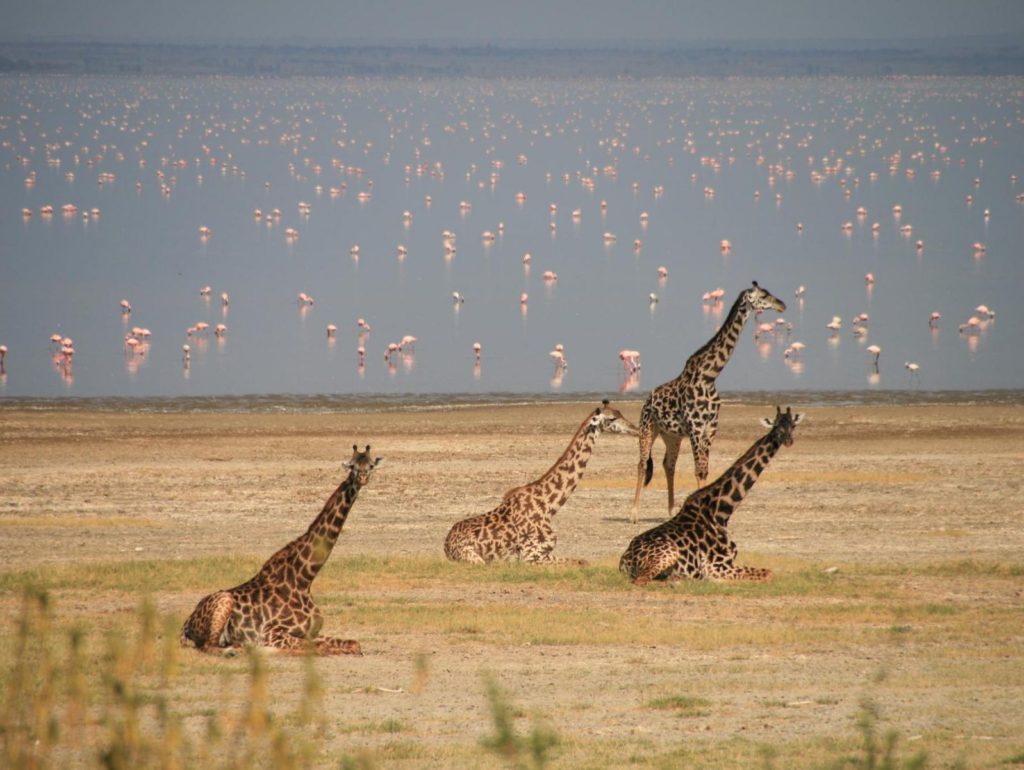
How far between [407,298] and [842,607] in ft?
137

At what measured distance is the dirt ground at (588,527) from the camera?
1245cm

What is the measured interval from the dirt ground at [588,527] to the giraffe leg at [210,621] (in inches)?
23.0

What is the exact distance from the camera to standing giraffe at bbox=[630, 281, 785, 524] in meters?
21.7

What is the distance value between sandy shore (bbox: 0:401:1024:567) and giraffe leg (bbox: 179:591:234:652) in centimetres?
542

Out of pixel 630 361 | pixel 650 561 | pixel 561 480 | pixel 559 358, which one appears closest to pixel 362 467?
pixel 650 561

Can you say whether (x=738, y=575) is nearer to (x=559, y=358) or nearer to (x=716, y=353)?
(x=716, y=353)

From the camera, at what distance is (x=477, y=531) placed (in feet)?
60.6

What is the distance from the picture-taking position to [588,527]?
21.6 meters

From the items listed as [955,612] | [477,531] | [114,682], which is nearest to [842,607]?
[955,612]

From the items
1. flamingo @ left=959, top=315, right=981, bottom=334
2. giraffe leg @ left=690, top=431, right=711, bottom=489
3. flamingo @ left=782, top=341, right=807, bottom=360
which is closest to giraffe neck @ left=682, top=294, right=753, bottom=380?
giraffe leg @ left=690, top=431, right=711, bottom=489

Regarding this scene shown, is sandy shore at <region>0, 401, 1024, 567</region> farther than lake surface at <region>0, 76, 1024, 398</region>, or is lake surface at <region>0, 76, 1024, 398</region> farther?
lake surface at <region>0, 76, 1024, 398</region>

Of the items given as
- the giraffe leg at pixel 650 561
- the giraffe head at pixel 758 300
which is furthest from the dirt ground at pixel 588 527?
the giraffe head at pixel 758 300

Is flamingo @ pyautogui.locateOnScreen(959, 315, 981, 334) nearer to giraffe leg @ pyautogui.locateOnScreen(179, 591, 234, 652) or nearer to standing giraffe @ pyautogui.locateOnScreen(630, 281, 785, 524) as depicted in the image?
standing giraffe @ pyautogui.locateOnScreen(630, 281, 785, 524)

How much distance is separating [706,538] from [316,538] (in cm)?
425
